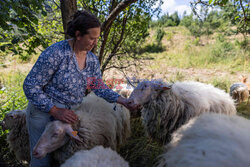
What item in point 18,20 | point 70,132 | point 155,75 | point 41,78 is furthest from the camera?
point 155,75

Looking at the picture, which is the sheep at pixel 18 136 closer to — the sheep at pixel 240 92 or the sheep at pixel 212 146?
the sheep at pixel 212 146

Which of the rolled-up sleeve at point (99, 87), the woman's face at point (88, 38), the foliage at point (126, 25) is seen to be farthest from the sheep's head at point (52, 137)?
the foliage at point (126, 25)

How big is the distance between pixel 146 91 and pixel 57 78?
1.19 meters

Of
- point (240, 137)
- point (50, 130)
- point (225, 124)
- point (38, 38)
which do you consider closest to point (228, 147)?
point (240, 137)

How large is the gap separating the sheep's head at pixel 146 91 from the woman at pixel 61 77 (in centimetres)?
70

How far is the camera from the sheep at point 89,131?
1.74 metres

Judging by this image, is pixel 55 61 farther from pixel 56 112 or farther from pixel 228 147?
pixel 228 147

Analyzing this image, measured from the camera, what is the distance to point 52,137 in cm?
174

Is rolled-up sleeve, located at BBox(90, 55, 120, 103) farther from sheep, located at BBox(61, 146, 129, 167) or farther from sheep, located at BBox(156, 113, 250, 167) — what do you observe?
sheep, located at BBox(156, 113, 250, 167)

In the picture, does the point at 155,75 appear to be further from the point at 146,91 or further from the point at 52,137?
the point at 52,137

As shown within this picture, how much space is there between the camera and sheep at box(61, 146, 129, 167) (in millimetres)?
1337

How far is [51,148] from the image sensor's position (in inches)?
68.5

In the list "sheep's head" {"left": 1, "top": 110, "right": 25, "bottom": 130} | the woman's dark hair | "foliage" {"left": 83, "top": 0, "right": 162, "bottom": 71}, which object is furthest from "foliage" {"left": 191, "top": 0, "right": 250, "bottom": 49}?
"sheep's head" {"left": 1, "top": 110, "right": 25, "bottom": 130}

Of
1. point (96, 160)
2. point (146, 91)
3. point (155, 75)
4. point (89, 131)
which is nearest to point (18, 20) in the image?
point (89, 131)
